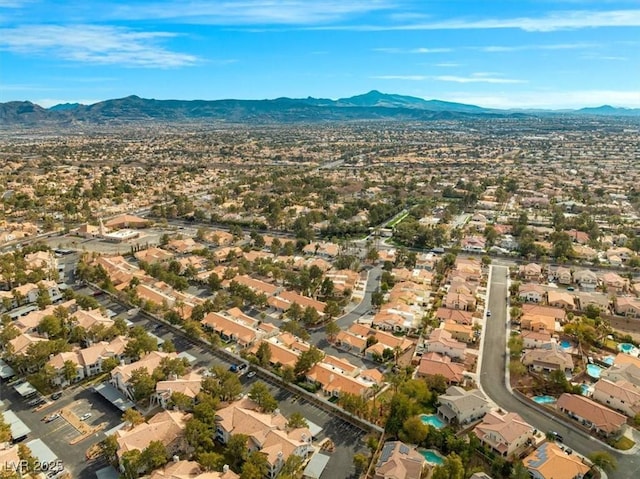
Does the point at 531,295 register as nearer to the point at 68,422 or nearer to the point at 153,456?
the point at 153,456

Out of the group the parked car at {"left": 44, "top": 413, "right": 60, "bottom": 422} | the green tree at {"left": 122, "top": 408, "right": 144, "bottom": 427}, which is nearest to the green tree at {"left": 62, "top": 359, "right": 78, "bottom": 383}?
the parked car at {"left": 44, "top": 413, "right": 60, "bottom": 422}

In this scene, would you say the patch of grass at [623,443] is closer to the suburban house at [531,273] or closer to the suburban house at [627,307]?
the suburban house at [627,307]

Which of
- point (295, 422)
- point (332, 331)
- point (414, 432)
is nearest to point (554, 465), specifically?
point (414, 432)

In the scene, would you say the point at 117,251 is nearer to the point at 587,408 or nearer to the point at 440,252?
the point at 440,252

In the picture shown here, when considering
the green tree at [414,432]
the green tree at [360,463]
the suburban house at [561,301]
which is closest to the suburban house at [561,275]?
the suburban house at [561,301]

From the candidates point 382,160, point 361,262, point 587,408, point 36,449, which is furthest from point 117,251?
point 382,160
